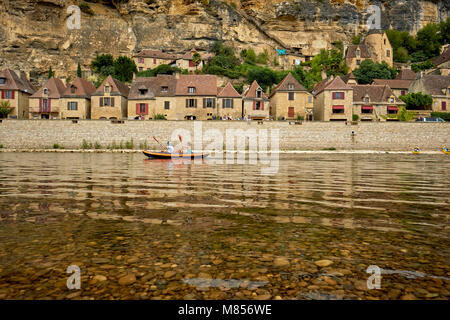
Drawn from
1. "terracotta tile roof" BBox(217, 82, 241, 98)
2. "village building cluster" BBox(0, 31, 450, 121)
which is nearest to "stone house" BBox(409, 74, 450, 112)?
"village building cluster" BBox(0, 31, 450, 121)

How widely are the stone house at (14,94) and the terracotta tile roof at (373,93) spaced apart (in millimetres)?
51950

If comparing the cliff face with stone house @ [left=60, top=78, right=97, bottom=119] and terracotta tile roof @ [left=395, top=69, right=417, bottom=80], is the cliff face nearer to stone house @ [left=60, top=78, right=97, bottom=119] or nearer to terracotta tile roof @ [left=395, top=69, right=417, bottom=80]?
stone house @ [left=60, top=78, right=97, bottom=119]

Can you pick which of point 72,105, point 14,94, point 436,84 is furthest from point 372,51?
point 14,94

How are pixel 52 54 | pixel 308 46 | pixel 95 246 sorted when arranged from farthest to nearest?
pixel 308 46 < pixel 52 54 < pixel 95 246

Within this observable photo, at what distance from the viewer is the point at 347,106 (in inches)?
1841

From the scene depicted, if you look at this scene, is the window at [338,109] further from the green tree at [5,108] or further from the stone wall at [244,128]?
the green tree at [5,108]

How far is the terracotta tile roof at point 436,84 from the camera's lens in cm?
5212

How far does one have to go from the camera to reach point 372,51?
74250mm

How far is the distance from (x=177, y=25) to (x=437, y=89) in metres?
57.7

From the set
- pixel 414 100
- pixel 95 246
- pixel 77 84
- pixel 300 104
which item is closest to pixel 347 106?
pixel 300 104

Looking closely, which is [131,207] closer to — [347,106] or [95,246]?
[95,246]

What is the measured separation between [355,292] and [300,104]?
47.6 m

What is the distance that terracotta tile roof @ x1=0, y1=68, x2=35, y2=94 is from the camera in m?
48.0

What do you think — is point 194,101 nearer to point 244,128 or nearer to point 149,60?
point 244,128
